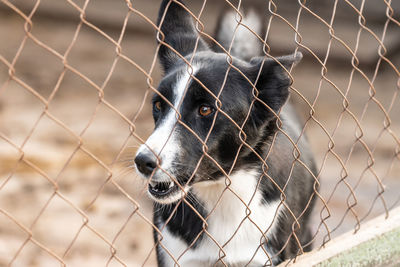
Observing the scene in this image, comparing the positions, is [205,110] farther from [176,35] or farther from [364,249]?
[364,249]

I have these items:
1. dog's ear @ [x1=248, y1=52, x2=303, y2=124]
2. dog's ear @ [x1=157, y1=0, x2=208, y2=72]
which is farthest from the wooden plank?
dog's ear @ [x1=157, y1=0, x2=208, y2=72]

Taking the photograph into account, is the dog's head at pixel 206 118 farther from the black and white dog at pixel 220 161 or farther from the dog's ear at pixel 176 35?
the dog's ear at pixel 176 35

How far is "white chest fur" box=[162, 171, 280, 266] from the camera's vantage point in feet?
8.43

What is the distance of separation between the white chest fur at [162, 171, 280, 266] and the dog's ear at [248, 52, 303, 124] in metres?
0.33

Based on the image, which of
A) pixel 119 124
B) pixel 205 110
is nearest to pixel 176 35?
pixel 205 110

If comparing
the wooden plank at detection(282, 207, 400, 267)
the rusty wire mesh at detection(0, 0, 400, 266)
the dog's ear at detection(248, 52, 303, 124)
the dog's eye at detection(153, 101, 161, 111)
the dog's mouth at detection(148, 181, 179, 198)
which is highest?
the dog's ear at detection(248, 52, 303, 124)

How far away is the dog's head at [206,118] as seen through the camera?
218 cm

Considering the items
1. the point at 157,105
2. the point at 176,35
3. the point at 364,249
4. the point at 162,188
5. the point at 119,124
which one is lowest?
the point at 119,124

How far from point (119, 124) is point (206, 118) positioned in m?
3.14

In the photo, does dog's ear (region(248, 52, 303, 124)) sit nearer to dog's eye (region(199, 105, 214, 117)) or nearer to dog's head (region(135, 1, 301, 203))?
dog's head (region(135, 1, 301, 203))

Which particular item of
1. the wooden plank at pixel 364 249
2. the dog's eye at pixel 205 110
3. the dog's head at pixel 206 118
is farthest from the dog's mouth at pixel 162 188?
the wooden plank at pixel 364 249

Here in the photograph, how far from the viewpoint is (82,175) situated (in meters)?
4.52

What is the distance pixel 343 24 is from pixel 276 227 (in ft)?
16.5

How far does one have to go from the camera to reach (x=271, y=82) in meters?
2.38
